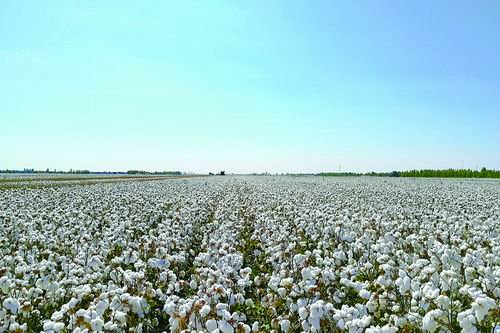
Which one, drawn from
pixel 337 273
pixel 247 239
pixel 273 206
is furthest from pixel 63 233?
pixel 273 206

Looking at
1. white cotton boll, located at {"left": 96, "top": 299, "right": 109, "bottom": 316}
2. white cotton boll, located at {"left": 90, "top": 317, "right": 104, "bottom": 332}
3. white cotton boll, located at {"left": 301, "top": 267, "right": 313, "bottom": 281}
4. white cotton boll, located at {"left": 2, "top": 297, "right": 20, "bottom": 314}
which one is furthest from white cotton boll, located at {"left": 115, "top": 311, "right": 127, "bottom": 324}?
white cotton boll, located at {"left": 301, "top": 267, "right": 313, "bottom": 281}

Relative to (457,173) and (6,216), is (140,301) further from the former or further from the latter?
(457,173)

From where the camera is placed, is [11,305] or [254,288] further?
[254,288]

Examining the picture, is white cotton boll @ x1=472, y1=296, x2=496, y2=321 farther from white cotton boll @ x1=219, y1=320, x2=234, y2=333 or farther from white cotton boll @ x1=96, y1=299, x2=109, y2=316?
white cotton boll @ x1=96, y1=299, x2=109, y2=316

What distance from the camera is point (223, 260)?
6.79 metres

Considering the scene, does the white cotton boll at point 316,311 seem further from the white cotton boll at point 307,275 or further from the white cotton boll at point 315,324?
the white cotton boll at point 307,275

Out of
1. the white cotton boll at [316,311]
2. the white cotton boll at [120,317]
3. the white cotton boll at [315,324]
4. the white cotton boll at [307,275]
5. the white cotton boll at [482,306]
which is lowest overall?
the white cotton boll at [120,317]

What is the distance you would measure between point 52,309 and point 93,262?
0.85m

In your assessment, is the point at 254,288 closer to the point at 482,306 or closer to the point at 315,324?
the point at 315,324

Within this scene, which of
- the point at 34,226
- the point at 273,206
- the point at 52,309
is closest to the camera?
the point at 52,309

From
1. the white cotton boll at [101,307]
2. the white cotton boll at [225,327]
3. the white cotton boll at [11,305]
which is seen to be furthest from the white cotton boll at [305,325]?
the white cotton boll at [11,305]

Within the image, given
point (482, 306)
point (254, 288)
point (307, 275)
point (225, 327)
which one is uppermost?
point (482, 306)

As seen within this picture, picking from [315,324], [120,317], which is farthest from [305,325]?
[120,317]

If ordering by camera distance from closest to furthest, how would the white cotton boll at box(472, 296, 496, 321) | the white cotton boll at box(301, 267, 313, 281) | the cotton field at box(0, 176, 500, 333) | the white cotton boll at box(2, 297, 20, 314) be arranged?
1. the white cotton boll at box(472, 296, 496, 321)
2. the cotton field at box(0, 176, 500, 333)
3. the white cotton boll at box(2, 297, 20, 314)
4. the white cotton boll at box(301, 267, 313, 281)
